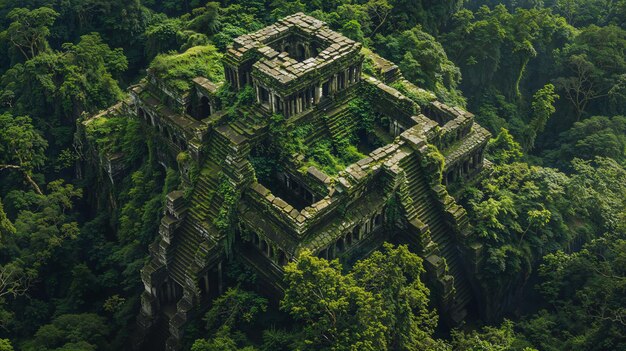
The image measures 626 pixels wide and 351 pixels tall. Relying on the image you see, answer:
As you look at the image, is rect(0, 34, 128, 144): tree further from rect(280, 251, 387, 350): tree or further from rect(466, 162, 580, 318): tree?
rect(466, 162, 580, 318): tree

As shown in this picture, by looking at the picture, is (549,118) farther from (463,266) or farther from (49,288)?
(49,288)

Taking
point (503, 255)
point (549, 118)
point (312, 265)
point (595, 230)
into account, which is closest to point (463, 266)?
point (503, 255)

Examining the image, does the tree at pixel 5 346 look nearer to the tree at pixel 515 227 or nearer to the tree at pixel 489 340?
the tree at pixel 489 340

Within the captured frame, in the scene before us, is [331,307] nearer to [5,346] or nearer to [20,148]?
[5,346]

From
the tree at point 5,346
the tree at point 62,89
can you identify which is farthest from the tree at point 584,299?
the tree at point 62,89

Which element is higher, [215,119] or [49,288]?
[215,119]

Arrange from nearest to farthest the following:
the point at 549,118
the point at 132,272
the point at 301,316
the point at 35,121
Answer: the point at 301,316 < the point at 132,272 < the point at 35,121 < the point at 549,118

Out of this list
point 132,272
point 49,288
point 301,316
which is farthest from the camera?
point 49,288
